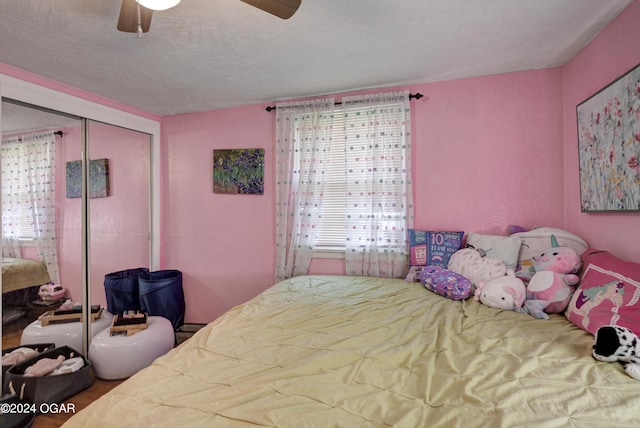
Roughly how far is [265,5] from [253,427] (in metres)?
1.57

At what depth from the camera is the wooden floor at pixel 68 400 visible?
5.90 ft

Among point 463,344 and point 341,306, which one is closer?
point 463,344

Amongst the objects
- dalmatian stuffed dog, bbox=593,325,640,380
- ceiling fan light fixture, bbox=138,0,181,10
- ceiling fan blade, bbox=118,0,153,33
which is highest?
ceiling fan blade, bbox=118,0,153,33

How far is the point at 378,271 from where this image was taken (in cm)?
259

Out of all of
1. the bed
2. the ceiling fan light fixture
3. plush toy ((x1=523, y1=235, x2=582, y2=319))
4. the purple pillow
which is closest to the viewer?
the bed

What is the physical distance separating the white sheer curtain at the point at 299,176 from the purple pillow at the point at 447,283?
3.66 feet

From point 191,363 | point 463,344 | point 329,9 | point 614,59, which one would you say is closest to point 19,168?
point 191,363

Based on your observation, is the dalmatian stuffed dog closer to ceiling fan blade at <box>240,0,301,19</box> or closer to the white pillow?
the white pillow

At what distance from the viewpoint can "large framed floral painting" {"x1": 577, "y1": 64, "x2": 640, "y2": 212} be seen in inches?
58.7

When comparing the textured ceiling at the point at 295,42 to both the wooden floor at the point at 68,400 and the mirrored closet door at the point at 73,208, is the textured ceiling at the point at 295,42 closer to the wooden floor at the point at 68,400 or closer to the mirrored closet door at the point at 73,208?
the mirrored closet door at the point at 73,208

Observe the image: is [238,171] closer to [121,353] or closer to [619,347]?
[121,353]

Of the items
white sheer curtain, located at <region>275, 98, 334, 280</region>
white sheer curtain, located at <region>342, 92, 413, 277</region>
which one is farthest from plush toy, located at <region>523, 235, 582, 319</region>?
white sheer curtain, located at <region>275, 98, 334, 280</region>

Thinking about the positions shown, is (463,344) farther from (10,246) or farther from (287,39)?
(10,246)

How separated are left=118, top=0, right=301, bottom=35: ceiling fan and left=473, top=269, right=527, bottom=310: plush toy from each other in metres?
1.89
